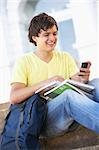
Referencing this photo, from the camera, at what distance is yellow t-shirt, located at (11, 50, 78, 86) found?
1680mm

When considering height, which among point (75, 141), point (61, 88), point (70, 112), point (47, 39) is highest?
point (47, 39)

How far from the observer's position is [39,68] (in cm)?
174

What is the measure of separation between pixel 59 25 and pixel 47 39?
1.06m

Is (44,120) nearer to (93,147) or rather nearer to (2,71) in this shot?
(93,147)

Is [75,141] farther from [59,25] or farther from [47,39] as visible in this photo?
[59,25]

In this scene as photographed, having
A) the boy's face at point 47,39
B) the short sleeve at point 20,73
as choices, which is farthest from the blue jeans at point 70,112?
the boy's face at point 47,39

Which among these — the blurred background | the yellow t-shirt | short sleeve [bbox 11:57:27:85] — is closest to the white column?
the blurred background

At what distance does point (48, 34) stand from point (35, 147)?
0.61 metres

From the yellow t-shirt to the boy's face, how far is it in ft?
0.23

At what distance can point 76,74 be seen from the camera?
1.75 metres

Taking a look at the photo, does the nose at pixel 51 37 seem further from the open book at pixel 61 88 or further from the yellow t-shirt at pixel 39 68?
the open book at pixel 61 88

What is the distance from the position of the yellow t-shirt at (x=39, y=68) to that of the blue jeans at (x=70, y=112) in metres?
0.19

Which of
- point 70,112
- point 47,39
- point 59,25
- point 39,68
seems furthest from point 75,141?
point 59,25

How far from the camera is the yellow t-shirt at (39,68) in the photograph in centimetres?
168
